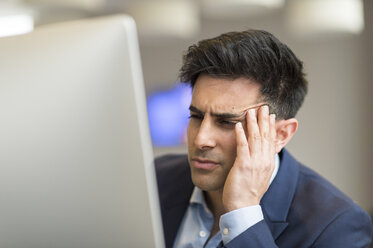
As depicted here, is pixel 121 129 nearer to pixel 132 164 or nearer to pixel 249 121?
pixel 132 164

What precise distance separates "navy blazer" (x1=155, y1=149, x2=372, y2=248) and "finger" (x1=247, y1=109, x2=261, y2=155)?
0.20 meters

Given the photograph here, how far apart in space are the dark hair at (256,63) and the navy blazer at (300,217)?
219 mm

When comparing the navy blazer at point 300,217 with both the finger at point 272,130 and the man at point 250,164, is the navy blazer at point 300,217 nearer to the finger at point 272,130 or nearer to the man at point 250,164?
the man at point 250,164

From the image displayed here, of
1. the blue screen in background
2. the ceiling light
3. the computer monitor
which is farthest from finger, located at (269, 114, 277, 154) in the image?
the blue screen in background

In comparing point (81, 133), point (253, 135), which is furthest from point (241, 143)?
point (81, 133)

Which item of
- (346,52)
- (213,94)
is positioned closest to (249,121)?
(213,94)

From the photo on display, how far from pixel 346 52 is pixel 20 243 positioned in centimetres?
412

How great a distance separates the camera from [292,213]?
1247mm

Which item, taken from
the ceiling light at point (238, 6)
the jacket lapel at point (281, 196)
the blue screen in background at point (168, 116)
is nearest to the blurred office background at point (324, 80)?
the blue screen in background at point (168, 116)

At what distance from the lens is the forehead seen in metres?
1.24

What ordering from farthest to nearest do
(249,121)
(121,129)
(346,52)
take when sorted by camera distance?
(346,52)
(249,121)
(121,129)

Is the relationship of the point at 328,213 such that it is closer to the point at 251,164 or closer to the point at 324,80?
the point at 251,164

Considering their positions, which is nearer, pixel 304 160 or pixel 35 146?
pixel 35 146

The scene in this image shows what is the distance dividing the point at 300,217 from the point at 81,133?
0.81 metres
